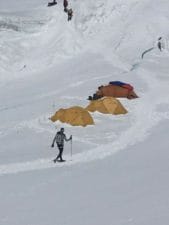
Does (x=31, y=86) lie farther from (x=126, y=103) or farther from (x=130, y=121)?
(x=130, y=121)

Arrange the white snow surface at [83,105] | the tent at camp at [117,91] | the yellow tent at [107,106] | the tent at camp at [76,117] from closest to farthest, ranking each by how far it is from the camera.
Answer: the white snow surface at [83,105] → the tent at camp at [76,117] → the yellow tent at [107,106] → the tent at camp at [117,91]

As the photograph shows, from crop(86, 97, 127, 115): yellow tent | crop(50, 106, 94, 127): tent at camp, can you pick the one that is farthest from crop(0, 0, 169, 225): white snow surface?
crop(50, 106, 94, 127): tent at camp

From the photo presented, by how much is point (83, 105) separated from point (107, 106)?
1.89 m

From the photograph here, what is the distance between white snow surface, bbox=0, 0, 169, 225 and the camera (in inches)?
668

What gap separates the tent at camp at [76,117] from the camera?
92.0ft

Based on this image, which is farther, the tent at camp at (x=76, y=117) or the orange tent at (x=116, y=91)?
the orange tent at (x=116, y=91)

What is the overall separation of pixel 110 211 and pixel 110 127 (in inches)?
483

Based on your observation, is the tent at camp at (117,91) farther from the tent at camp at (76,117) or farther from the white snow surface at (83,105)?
the tent at camp at (76,117)

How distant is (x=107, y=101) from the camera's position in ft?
101

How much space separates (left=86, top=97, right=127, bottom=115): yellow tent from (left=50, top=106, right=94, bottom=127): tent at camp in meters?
1.97

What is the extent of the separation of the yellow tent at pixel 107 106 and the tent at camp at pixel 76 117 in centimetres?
197

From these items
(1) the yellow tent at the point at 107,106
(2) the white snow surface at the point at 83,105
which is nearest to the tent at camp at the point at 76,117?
(2) the white snow surface at the point at 83,105

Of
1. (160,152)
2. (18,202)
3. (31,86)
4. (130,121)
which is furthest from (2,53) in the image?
(18,202)

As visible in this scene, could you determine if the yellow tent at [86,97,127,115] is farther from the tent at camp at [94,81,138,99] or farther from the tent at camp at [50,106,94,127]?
the tent at camp at [94,81,138,99]
